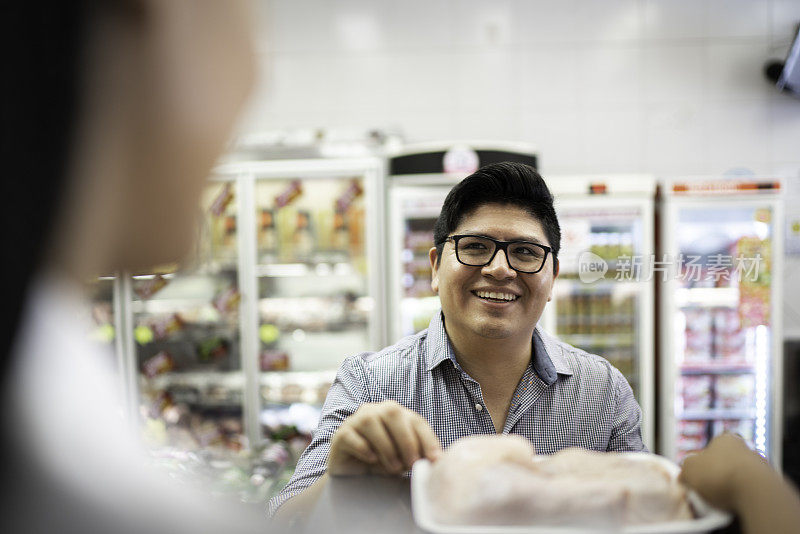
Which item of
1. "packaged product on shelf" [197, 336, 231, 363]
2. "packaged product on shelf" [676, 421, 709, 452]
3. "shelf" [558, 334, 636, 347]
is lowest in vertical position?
"packaged product on shelf" [676, 421, 709, 452]

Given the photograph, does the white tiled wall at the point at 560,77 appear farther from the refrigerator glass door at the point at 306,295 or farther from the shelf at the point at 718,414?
the shelf at the point at 718,414

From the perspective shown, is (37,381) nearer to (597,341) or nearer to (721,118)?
(597,341)

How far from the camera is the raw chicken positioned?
1.24 ft

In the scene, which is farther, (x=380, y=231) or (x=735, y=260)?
(x=380, y=231)

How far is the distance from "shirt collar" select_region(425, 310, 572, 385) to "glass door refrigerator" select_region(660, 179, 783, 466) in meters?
2.19

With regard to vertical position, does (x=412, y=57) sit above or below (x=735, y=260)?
above

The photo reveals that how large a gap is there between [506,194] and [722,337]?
9.92 ft

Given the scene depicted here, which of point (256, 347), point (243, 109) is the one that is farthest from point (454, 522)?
point (256, 347)

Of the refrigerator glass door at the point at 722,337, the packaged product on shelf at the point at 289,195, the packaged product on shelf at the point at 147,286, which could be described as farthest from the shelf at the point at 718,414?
the packaged product on shelf at the point at 147,286

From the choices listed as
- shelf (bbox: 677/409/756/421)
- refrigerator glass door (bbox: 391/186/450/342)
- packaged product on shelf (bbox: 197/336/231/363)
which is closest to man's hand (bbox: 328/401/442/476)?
refrigerator glass door (bbox: 391/186/450/342)

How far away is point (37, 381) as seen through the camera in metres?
0.26

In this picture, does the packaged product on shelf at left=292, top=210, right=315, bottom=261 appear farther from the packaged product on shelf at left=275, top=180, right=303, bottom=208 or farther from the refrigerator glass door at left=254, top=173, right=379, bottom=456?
the packaged product on shelf at left=275, top=180, right=303, bottom=208

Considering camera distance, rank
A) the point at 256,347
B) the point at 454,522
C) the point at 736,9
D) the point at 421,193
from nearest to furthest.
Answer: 1. the point at 454,522
2. the point at 421,193
3. the point at 256,347
4. the point at 736,9

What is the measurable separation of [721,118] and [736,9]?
0.74 metres
